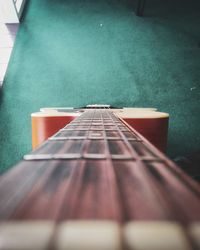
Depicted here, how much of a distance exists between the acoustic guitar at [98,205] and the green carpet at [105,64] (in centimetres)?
169

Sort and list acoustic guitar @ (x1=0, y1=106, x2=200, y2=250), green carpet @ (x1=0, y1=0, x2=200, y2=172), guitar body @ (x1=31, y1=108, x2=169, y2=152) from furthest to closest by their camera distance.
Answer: green carpet @ (x1=0, y1=0, x2=200, y2=172) → guitar body @ (x1=31, y1=108, x2=169, y2=152) → acoustic guitar @ (x1=0, y1=106, x2=200, y2=250)

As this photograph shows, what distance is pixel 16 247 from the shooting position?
167 mm

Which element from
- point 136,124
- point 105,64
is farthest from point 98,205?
point 105,64

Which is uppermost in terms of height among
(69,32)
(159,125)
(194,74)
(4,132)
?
(69,32)

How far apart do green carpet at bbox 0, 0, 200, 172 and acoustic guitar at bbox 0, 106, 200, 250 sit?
169cm

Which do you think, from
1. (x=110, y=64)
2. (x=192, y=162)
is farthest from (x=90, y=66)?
(x=192, y=162)

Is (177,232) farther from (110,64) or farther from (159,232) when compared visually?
(110,64)

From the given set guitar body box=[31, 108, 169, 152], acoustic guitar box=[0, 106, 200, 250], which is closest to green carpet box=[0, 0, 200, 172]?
guitar body box=[31, 108, 169, 152]

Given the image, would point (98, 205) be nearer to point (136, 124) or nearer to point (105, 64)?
point (136, 124)

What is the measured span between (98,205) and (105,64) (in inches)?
80.6

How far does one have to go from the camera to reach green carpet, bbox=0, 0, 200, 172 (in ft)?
6.64

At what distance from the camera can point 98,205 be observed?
23 centimetres

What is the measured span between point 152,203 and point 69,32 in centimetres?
231

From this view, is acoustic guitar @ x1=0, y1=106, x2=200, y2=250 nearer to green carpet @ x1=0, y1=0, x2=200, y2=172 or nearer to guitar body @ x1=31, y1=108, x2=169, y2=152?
guitar body @ x1=31, y1=108, x2=169, y2=152
